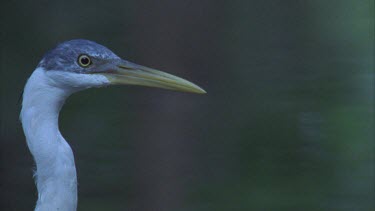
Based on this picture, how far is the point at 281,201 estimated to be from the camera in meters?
5.93

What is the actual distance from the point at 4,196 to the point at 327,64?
2.56 m

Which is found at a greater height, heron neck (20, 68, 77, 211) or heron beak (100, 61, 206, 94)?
heron beak (100, 61, 206, 94)

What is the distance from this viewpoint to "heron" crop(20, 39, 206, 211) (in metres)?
3.52

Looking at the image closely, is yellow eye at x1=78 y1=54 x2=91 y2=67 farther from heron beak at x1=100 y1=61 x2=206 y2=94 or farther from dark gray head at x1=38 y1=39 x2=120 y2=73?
heron beak at x1=100 y1=61 x2=206 y2=94

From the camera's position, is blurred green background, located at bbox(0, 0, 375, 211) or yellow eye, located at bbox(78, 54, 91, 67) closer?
yellow eye, located at bbox(78, 54, 91, 67)

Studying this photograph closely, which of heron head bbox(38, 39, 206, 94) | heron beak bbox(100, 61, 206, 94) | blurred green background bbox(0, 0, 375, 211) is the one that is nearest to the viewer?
heron head bbox(38, 39, 206, 94)

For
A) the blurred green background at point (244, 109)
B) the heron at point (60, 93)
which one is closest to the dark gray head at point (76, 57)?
the heron at point (60, 93)

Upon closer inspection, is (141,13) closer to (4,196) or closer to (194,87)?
(194,87)

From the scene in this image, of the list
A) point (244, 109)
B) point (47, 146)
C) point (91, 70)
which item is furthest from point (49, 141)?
point (244, 109)

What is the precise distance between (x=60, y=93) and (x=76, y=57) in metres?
0.18

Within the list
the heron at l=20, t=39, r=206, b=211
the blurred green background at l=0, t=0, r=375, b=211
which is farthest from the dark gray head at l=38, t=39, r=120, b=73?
the blurred green background at l=0, t=0, r=375, b=211

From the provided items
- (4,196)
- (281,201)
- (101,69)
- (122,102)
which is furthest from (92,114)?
(101,69)

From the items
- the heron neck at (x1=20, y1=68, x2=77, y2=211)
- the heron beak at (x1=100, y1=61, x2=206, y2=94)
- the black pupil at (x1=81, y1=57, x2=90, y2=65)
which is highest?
the black pupil at (x1=81, y1=57, x2=90, y2=65)

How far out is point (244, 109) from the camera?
614 centimetres
